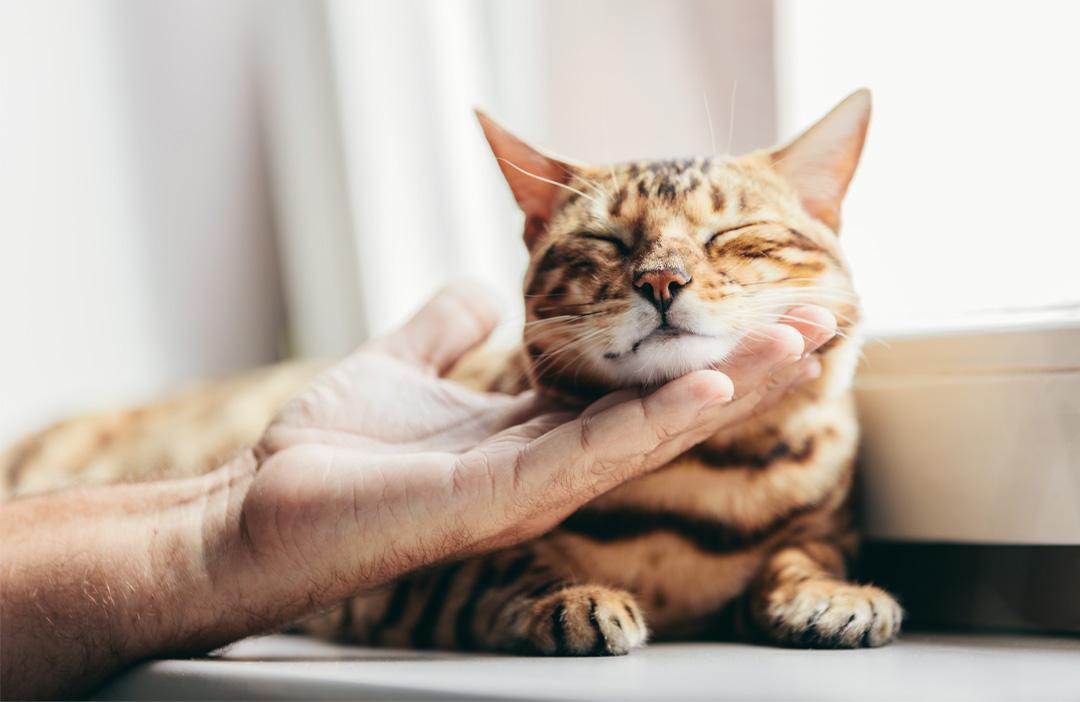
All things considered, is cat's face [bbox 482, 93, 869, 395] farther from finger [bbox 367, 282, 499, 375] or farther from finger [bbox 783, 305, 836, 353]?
finger [bbox 367, 282, 499, 375]

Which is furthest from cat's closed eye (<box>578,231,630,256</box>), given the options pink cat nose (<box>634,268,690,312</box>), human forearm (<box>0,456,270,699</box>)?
human forearm (<box>0,456,270,699</box>)

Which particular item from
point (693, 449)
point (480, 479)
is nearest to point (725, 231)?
point (693, 449)

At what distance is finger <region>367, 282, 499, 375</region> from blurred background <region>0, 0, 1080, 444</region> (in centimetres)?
8

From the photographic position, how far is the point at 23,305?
1.95 m

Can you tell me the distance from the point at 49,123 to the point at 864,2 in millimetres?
1702

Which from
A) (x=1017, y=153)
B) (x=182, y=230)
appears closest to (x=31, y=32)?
(x=182, y=230)

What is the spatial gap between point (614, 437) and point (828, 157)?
1.43 feet

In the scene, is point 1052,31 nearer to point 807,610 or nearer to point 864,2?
point 864,2

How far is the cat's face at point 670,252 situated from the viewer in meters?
0.87

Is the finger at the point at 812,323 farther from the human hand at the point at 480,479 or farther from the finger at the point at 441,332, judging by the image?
the finger at the point at 441,332

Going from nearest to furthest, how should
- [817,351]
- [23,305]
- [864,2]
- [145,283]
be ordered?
[817,351], [864,2], [23,305], [145,283]

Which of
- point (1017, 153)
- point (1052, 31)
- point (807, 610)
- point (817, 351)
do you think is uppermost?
point (1052, 31)

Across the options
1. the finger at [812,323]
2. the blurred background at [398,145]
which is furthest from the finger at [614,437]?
the blurred background at [398,145]

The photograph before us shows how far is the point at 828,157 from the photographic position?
1015 mm
